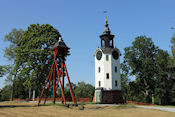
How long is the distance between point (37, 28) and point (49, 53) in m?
6.82

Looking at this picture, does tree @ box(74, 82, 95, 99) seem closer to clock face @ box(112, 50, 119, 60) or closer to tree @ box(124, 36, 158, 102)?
tree @ box(124, 36, 158, 102)

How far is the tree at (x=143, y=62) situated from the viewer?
46.1 meters

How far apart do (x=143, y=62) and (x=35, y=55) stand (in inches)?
1063

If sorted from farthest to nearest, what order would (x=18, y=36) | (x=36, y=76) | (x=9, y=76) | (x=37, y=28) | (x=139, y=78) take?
(x=139, y=78) < (x=18, y=36) < (x=9, y=76) < (x=37, y=28) < (x=36, y=76)

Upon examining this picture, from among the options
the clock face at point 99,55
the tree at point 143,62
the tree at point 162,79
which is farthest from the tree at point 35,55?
the tree at point 162,79

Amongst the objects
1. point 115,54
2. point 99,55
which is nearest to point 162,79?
point 115,54

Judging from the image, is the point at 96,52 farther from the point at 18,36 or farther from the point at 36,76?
the point at 18,36

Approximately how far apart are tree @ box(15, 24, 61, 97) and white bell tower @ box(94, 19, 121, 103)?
1122 cm

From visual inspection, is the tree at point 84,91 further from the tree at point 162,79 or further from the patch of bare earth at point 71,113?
the patch of bare earth at point 71,113

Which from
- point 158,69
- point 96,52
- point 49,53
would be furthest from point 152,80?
point 49,53

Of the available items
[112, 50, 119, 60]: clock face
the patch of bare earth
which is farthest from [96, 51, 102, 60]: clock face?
the patch of bare earth

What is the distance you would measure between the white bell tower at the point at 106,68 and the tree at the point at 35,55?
1122cm

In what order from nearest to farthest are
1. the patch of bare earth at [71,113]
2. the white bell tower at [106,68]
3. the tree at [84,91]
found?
the patch of bare earth at [71,113], the white bell tower at [106,68], the tree at [84,91]

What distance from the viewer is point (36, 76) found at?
34.4 metres
